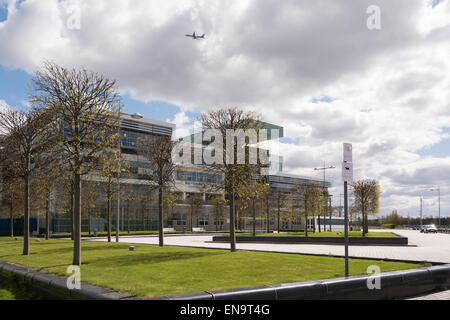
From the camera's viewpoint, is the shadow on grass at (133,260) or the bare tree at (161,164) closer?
the shadow on grass at (133,260)

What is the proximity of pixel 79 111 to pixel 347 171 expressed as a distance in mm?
9577


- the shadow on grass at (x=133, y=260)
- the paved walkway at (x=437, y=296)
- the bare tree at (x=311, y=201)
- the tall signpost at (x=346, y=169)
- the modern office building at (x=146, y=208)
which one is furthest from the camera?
the modern office building at (x=146, y=208)

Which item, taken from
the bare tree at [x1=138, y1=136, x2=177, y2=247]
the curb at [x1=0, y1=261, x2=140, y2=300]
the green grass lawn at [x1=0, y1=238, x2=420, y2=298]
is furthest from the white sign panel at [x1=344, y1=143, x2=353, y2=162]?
the bare tree at [x1=138, y1=136, x2=177, y2=247]

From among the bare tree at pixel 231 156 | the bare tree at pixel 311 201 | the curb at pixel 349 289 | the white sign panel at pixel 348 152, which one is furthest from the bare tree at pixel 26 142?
the bare tree at pixel 311 201

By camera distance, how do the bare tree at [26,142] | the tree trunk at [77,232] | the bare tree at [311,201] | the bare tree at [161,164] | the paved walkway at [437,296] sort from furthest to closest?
the bare tree at [311,201] → the bare tree at [161,164] → the bare tree at [26,142] → the tree trunk at [77,232] → the paved walkway at [437,296]

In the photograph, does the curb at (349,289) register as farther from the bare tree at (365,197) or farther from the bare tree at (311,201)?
the bare tree at (311,201)

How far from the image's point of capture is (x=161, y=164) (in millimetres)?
22797

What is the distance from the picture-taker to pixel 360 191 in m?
40.2

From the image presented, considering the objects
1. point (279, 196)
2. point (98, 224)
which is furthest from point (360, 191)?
point (98, 224)

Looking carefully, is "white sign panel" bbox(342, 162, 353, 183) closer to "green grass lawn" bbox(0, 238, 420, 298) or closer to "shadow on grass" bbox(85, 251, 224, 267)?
"green grass lawn" bbox(0, 238, 420, 298)

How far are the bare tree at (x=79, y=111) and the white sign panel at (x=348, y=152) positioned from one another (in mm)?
8280

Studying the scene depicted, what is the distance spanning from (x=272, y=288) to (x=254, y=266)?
231 inches

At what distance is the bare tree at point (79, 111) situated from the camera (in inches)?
527
